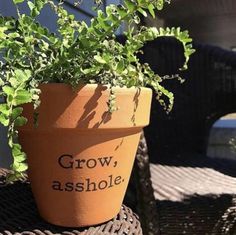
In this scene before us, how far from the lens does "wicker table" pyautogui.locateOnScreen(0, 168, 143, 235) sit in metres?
0.85

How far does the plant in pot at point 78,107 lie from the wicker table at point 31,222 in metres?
0.02

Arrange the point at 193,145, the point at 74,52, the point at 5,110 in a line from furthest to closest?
the point at 193,145, the point at 74,52, the point at 5,110

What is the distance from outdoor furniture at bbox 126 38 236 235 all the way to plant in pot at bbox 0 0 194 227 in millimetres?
559

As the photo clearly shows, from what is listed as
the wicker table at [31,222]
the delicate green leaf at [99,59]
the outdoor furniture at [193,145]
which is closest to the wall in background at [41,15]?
the outdoor furniture at [193,145]

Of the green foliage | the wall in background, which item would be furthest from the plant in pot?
the wall in background

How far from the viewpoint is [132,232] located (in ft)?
2.91

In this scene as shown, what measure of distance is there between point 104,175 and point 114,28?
0.26 m

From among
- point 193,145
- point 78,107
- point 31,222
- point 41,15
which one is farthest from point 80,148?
point 41,15

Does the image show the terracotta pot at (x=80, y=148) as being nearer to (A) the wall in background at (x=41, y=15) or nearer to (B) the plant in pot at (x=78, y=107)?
(B) the plant in pot at (x=78, y=107)

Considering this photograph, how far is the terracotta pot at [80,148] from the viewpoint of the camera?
2.64 feet

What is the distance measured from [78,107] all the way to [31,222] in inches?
9.7

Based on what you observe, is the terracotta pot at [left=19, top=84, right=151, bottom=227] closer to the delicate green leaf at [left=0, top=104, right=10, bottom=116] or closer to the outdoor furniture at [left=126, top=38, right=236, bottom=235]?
the delicate green leaf at [left=0, top=104, right=10, bottom=116]

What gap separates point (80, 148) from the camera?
0.82m

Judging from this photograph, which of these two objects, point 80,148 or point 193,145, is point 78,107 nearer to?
point 80,148
